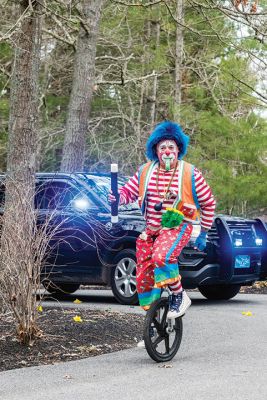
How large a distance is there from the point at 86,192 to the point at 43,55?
50.2 feet

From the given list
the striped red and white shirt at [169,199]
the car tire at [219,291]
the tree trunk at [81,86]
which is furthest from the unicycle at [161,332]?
the tree trunk at [81,86]

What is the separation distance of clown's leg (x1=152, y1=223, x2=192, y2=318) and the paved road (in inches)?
19.1

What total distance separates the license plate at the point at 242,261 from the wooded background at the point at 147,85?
2.58 m

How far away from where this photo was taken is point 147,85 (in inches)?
992

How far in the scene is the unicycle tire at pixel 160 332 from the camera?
23.7 ft

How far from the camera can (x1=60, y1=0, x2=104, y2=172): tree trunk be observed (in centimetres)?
1627

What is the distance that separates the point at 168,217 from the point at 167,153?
0.61m

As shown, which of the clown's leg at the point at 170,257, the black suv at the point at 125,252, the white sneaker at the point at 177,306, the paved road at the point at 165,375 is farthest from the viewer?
the black suv at the point at 125,252

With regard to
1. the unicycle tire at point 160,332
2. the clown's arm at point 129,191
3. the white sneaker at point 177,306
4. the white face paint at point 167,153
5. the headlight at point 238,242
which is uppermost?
the white face paint at point 167,153

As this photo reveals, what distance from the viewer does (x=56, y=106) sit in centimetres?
2952

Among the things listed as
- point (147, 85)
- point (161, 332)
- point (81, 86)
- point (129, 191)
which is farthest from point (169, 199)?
point (147, 85)

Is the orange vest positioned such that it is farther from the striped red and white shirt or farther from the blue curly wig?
the blue curly wig

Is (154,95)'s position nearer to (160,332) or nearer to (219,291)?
(219,291)

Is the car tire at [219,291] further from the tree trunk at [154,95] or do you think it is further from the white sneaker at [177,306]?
the tree trunk at [154,95]
